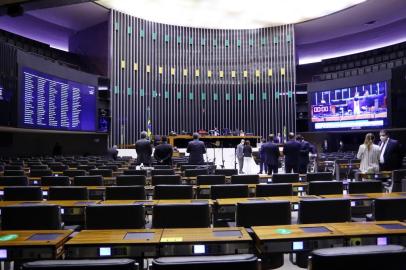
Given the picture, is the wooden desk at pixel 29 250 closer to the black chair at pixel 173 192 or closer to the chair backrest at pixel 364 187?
the black chair at pixel 173 192

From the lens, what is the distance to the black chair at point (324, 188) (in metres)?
4.86

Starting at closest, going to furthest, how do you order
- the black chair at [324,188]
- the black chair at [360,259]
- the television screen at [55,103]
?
the black chair at [360,259]
the black chair at [324,188]
the television screen at [55,103]

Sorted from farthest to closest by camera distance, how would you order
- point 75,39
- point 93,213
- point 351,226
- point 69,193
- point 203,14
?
point 75,39
point 203,14
point 69,193
point 93,213
point 351,226

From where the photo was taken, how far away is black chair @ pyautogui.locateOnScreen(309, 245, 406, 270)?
170 centimetres

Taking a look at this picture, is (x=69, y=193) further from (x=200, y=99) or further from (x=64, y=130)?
(x=200, y=99)

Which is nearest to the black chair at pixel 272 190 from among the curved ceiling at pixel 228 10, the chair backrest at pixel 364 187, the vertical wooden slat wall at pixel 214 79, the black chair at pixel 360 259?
the chair backrest at pixel 364 187

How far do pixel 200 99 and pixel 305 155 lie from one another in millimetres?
14444

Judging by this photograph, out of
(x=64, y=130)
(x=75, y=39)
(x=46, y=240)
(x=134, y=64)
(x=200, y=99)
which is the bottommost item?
(x=46, y=240)

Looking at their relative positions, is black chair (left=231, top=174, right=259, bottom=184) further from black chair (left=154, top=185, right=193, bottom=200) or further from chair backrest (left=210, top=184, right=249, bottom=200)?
Answer: black chair (left=154, top=185, right=193, bottom=200)

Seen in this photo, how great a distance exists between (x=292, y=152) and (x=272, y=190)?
166 inches

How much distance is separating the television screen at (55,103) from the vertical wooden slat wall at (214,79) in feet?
12.0

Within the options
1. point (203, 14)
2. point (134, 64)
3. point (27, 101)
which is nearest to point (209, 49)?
point (203, 14)

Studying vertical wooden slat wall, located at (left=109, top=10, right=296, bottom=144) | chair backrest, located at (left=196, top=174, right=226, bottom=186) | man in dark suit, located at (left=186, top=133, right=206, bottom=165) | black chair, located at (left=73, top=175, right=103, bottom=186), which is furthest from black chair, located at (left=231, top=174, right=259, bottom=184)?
vertical wooden slat wall, located at (left=109, top=10, right=296, bottom=144)

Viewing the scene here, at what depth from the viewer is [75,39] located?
2309 cm
